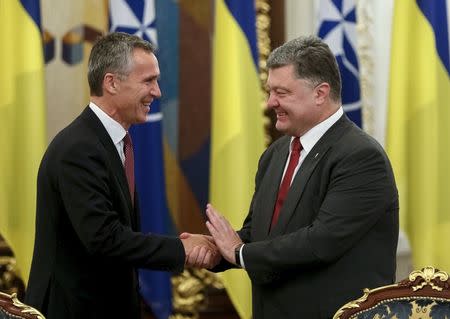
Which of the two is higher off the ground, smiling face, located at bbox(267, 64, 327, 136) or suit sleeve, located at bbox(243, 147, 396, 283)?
smiling face, located at bbox(267, 64, 327, 136)

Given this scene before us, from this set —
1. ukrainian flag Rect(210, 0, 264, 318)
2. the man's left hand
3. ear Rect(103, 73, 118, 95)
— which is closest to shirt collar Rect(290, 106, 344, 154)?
the man's left hand

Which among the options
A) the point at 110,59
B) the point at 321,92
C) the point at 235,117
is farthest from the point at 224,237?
the point at 235,117

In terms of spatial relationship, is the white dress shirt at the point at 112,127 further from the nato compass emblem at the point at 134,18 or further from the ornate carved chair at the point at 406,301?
the nato compass emblem at the point at 134,18

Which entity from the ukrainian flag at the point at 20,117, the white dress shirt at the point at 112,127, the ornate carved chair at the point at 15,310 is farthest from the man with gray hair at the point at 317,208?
the ukrainian flag at the point at 20,117

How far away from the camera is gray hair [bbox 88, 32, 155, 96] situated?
9.65 ft

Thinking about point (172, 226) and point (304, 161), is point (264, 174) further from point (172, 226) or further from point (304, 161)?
point (172, 226)

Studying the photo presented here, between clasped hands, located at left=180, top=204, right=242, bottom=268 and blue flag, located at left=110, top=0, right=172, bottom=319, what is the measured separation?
3.44ft

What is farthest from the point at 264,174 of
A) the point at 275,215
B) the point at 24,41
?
the point at 24,41

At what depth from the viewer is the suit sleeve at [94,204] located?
2.79 meters

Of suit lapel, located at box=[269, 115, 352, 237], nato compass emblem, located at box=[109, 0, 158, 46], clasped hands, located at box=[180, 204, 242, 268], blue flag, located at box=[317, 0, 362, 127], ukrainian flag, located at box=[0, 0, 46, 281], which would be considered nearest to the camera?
suit lapel, located at box=[269, 115, 352, 237]

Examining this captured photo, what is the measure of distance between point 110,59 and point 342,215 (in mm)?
947

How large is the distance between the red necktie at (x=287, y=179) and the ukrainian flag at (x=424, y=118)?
1.45 m

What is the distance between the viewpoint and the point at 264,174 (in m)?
3.12

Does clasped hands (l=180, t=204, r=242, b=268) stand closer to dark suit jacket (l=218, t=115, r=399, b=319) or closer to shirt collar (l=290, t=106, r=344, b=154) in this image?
dark suit jacket (l=218, t=115, r=399, b=319)
